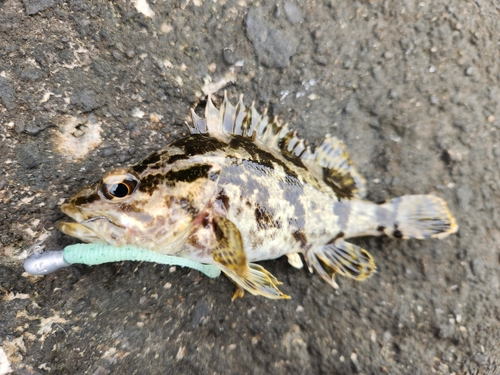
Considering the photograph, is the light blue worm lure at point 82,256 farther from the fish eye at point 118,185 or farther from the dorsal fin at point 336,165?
the dorsal fin at point 336,165

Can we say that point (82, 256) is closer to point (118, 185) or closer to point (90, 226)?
point (90, 226)

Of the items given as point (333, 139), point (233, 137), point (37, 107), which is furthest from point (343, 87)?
point (37, 107)

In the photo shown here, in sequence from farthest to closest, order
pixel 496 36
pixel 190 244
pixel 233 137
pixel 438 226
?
pixel 496 36 < pixel 438 226 < pixel 233 137 < pixel 190 244

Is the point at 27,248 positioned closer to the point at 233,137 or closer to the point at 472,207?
the point at 233,137

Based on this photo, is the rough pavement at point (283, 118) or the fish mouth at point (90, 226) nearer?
the fish mouth at point (90, 226)

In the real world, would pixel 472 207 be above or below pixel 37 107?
above

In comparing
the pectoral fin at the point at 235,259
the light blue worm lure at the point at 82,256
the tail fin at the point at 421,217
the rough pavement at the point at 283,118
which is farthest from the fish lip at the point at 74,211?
the tail fin at the point at 421,217

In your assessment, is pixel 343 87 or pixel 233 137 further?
pixel 343 87
